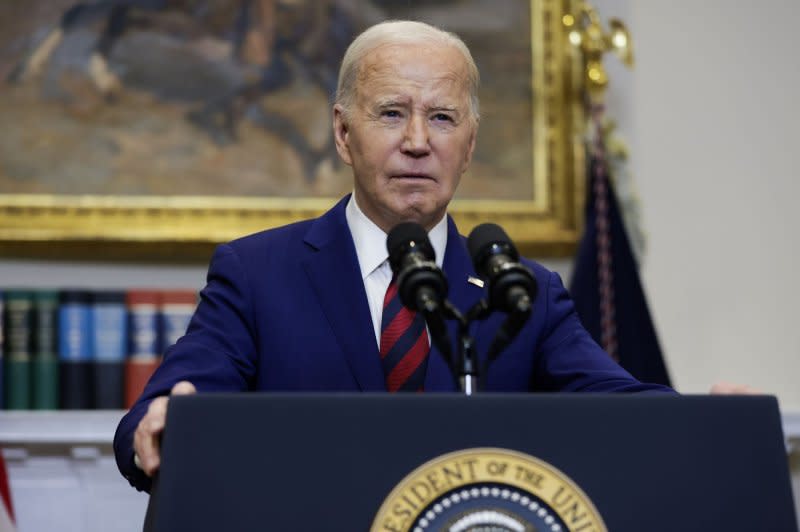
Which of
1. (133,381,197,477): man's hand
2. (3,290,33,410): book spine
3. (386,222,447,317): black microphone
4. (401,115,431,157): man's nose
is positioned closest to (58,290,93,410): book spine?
(3,290,33,410): book spine

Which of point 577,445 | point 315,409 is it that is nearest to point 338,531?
point 315,409

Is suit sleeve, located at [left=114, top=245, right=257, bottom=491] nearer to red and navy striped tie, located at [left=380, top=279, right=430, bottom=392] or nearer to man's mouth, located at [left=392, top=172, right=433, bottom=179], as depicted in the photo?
red and navy striped tie, located at [left=380, top=279, right=430, bottom=392]

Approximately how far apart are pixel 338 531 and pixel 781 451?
2.04 feet

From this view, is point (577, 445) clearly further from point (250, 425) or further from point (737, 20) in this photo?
point (737, 20)

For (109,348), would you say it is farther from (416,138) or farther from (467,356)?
(467,356)

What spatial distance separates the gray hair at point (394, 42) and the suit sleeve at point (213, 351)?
0.45 meters

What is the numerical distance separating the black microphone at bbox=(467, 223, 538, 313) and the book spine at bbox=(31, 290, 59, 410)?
2.89 metres

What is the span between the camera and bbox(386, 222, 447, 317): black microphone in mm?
1771

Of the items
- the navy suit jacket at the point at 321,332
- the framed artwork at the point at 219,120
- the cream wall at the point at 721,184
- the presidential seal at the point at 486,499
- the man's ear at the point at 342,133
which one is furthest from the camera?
the cream wall at the point at 721,184

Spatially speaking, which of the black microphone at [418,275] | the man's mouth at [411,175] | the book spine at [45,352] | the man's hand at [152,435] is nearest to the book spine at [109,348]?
the book spine at [45,352]

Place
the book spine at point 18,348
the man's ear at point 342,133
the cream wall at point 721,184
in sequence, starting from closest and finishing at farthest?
the man's ear at point 342,133 < the book spine at point 18,348 < the cream wall at point 721,184

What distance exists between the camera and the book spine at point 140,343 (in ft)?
14.7

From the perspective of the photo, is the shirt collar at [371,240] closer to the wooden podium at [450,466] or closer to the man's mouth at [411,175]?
the man's mouth at [411,175]

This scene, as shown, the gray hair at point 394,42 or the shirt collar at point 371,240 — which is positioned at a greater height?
the gray hair at point 394,42
